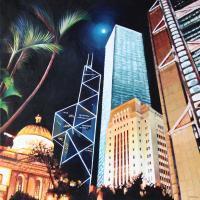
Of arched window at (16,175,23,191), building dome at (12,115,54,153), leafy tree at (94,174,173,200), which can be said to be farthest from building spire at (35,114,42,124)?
leafy tree at (94,174,173,200)

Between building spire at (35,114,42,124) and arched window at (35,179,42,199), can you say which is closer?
arched window at (35,179,42,199)

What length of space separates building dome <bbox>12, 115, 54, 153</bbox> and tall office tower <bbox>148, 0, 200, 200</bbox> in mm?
20455

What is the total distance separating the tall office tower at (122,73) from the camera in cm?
10485

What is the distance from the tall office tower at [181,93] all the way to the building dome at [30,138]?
2046 cm

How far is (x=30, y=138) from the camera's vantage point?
1454 inches

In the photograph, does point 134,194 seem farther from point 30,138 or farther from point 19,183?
point 30,138

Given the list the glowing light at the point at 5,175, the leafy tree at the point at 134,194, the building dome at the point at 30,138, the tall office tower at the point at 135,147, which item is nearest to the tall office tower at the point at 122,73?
the tall office tower at the point at 135,147

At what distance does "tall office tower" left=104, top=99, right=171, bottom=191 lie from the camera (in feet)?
246

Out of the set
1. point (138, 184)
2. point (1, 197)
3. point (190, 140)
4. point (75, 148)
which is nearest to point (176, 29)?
point (190, 140)

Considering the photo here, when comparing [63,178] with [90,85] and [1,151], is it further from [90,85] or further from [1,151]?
[90,85]

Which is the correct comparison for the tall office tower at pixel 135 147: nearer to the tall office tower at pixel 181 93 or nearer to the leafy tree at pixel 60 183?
the leafy tree at pixel 60 183

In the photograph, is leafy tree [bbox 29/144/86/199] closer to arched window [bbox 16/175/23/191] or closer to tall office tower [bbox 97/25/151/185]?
arched window [bbox 16/175/23/191]

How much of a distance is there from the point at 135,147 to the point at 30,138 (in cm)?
4660

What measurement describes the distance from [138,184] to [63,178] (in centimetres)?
636
